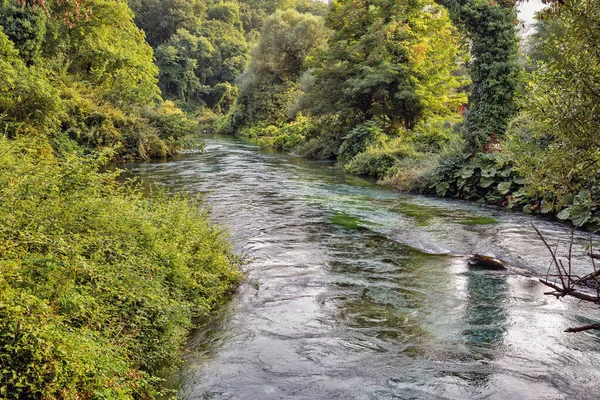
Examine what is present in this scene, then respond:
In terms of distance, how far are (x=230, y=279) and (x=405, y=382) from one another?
2903 mm

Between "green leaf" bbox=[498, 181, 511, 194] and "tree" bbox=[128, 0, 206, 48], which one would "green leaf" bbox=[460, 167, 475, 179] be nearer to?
"green leaf" bbox=[498, 181, 511, 194]

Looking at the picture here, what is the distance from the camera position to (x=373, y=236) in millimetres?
9234

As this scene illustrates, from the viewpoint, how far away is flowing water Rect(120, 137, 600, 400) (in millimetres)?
4145

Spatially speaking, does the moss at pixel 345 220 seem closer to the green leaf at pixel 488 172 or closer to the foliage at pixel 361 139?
the green leaf at pixel 488 172

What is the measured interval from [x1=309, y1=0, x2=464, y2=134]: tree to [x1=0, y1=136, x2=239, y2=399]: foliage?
17.5 m

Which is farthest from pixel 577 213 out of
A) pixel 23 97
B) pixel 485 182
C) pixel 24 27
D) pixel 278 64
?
pixel 278 64

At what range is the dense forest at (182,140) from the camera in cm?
337

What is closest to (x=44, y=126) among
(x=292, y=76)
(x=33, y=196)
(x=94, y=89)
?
(x=94, y=89)

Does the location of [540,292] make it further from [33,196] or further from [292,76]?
[292,76]

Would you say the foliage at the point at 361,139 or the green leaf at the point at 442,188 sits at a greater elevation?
the foliage at the point at 361,139

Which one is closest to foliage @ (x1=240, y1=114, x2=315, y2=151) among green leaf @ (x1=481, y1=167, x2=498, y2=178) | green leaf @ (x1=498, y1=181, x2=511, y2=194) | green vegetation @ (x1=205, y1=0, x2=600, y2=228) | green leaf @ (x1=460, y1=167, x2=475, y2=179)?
green vegetation @ (x1=205, y1=0, x2=600, y2=228)

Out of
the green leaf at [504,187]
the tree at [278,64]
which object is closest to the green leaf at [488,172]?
the green leaf at [504,187]

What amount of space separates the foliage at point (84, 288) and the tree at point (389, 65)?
1745 cm

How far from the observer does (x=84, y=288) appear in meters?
3.63
